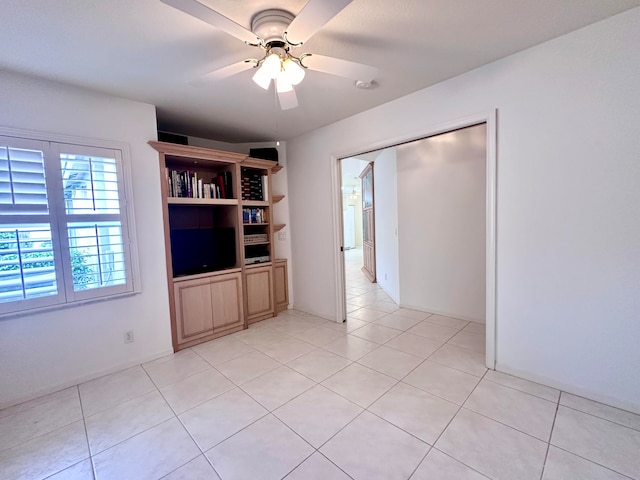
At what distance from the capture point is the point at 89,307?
243 cm

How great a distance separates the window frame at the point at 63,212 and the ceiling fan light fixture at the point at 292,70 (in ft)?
6.24

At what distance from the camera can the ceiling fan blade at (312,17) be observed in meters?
1.13

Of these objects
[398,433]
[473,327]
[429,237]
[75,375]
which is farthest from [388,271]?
[75,375]

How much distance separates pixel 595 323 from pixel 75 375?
4114 millimetres

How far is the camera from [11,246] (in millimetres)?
Answer: 2068

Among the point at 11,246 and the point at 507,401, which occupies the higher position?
the point at 11,246

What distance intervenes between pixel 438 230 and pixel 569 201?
1.75 meters

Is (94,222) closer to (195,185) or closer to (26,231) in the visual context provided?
(26,231)

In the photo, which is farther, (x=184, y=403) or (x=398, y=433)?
(x=184, y=403)

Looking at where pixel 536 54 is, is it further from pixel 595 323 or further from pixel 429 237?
pixel 429 237

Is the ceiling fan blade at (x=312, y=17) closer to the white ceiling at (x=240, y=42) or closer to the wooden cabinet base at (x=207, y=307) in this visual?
the white ceiling at (x=240, y=42)

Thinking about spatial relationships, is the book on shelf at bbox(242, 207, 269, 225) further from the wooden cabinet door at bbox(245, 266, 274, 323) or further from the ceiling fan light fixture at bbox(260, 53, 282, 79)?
the ceiling fan light fixture at bbox(260, 53, 282, 79)

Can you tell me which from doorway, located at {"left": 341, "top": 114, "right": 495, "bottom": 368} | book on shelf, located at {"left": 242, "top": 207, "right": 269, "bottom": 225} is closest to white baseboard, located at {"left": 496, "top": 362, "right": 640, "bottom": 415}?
doorway, located at {"left": 341, "top": 114, "right": 495, "bottom": 368}

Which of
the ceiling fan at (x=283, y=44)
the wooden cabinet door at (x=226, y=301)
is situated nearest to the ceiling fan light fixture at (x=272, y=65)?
the ceiling fan at (x=283, y=44)
